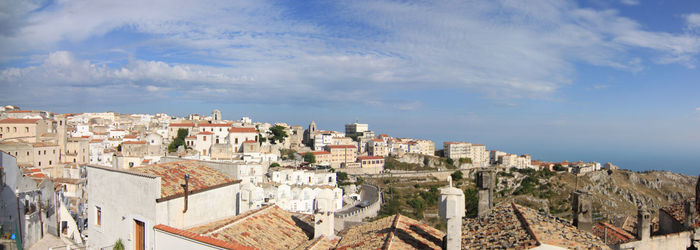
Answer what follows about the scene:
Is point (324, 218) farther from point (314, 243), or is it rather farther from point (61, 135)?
point (61, 135)

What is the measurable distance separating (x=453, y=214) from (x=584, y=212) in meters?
3.64

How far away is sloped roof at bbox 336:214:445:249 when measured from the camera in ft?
26.3

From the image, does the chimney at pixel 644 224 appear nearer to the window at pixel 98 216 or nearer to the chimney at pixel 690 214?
the chimney at pixel 690 214

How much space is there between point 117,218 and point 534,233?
917 centimetres

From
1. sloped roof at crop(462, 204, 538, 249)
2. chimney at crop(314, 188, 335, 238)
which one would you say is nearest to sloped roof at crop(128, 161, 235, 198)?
chimney at crop(314, 188, 335, 238)

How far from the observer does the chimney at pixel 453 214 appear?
679 centimetres

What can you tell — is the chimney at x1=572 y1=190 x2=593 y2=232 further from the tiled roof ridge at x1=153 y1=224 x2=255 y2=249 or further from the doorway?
the doorway

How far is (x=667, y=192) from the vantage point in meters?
76.2

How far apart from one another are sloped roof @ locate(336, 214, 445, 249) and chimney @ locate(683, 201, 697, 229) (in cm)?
573

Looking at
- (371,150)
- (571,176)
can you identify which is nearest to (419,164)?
(371,150)

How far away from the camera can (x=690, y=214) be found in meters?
9.30

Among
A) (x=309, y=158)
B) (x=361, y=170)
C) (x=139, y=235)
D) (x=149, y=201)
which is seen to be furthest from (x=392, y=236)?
(x=361, y=170)

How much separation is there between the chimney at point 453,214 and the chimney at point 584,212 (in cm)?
334

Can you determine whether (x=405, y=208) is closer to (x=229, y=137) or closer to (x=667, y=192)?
(x=229, y=137)
